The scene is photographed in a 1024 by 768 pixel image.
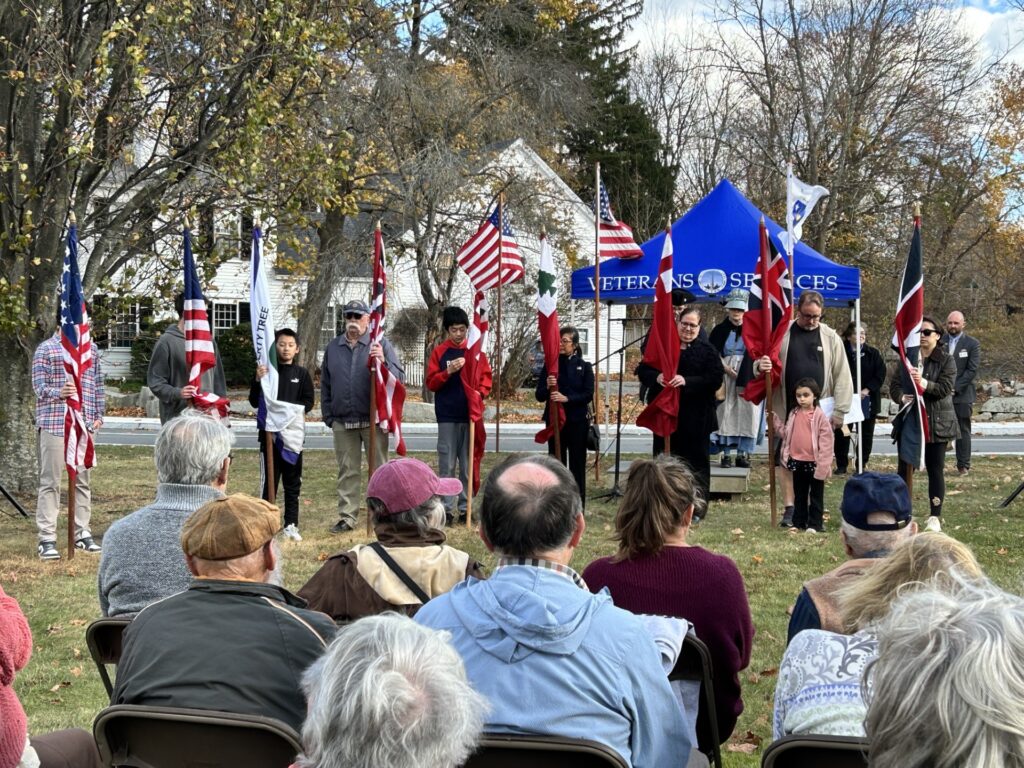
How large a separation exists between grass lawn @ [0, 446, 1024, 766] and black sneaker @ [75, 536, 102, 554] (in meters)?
0.23

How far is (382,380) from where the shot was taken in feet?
32.2

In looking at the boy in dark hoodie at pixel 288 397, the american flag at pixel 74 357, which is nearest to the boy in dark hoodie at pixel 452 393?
the boy in dark hoodie at pixel 288 397

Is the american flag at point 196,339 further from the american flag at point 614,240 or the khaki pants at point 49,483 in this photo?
the american flag at point 614,240

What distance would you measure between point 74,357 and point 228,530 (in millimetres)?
5986

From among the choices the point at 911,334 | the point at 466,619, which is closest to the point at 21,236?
the point at 911,334

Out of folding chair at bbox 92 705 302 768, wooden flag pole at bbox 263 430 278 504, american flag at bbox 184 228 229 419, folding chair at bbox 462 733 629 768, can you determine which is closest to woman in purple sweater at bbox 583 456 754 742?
folding chair at bbox 462 733 629 768

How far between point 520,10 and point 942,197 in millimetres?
13437

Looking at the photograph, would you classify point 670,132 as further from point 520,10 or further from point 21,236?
point 21,236

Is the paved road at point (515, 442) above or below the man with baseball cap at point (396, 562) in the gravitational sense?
below

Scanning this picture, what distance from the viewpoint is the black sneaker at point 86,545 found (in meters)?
8.96

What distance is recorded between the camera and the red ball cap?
410 centimetres

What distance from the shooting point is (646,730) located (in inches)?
112

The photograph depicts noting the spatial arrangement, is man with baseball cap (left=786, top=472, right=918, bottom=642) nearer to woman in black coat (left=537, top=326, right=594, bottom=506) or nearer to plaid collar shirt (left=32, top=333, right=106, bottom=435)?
woman in black coat (left=537, top=326, right=594, bottom=506)

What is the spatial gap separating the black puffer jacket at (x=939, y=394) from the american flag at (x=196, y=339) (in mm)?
6321
